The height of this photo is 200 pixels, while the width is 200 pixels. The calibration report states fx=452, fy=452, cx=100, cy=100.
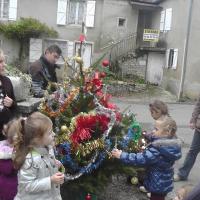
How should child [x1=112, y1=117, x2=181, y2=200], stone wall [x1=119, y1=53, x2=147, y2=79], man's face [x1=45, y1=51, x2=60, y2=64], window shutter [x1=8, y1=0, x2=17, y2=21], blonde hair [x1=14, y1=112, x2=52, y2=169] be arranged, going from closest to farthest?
blonde hair [x1=14, y1=112, x2=52, y2=169]
child [x1=112, y1=117, x2=181, y2=200]
man's face [x1=45, y1=51, x2=60, y2=64]
window shutter [x1=8, y1=0, x2=17, y2=21]
stone wall [x1=119, y1=53, x2=147, y2=79]

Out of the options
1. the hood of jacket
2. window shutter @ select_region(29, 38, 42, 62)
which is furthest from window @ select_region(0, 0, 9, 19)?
the hood of jacket

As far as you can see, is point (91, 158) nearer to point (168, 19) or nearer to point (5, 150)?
point (5, 150)

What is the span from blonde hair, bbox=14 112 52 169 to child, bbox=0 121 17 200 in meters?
0.58

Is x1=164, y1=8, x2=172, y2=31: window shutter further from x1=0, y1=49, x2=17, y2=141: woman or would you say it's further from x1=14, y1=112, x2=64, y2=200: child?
x1=14, y1=112, x2=64, y2=200: child

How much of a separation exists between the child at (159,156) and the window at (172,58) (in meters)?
15.2

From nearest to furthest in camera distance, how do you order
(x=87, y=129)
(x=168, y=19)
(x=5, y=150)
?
(x=5, y=150) < (x=87, y=129) < (x=168, y=19)

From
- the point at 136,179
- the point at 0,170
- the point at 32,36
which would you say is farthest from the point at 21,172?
the point at 32,36

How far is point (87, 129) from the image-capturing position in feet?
14.2

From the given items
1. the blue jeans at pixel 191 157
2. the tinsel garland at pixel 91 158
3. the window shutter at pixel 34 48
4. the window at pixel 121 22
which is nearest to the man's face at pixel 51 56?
the tinsel garland at pixel 91 158

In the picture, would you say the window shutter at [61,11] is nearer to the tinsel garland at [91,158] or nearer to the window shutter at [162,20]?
the window shutter at [162,20]

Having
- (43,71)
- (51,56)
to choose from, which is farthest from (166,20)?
(43,71)

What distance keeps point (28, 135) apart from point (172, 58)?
17.1m

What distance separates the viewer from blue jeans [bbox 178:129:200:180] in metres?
6.27

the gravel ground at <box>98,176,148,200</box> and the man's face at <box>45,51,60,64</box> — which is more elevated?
the man's face at <box>45,51,60,64</box>
